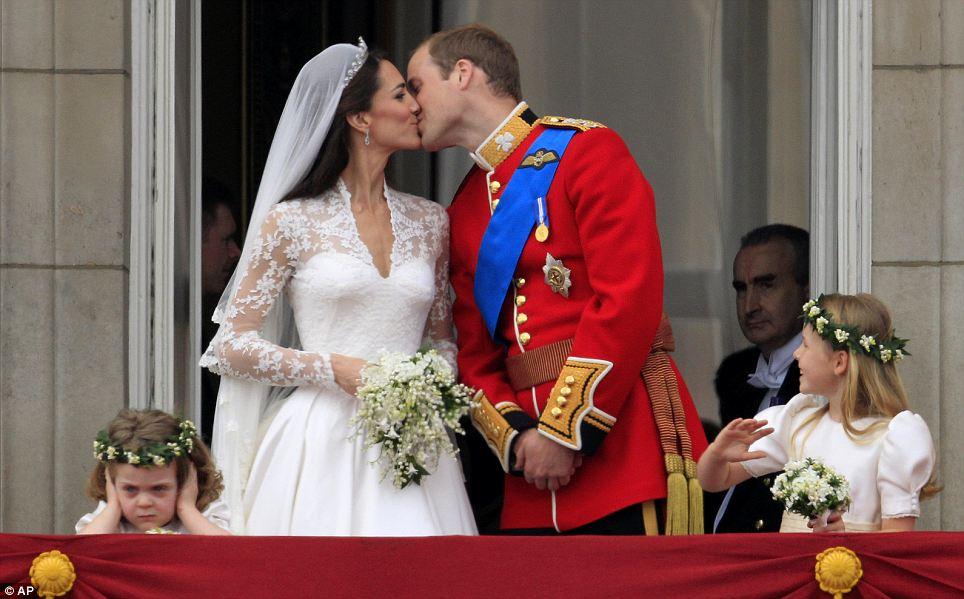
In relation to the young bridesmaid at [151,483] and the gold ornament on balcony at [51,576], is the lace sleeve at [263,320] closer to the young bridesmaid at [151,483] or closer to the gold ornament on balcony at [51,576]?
the young bridesmaid at [151,483]

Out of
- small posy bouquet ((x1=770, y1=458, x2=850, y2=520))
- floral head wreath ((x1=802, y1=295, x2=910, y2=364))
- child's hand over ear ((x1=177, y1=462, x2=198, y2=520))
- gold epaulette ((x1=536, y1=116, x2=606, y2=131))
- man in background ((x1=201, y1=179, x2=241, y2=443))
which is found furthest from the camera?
man in background ((x1=201, y1=179, x2=241, y2=443))

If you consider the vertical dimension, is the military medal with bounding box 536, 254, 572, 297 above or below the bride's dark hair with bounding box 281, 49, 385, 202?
below

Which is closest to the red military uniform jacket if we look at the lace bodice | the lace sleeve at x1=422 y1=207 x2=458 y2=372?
the lace sleeve at x1=422 y1=207 x2=458 y2=372

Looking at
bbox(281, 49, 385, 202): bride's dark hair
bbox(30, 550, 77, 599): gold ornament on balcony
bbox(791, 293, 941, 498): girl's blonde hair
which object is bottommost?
bbox(30, 550, 77, 599): gold ornament on balcony

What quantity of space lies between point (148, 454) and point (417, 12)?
9.17 ft

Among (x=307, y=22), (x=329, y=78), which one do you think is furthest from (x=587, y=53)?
(x=329, y=78)

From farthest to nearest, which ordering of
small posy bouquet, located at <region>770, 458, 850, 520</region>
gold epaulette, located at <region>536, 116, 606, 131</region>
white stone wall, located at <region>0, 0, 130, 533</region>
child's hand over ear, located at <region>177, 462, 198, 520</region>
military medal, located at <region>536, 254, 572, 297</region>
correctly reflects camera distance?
Result: 1. white stone wall, located at <region>0, 0, 130, 533</region>
2. gold epaulette, located at <region>536, 116, 606, 131</region>
3. military medal, located at <region>536, 254, 572, 297</region>
4. child's hand over ear, located at <region>177, 462, 198, 520</region>
5. small posy bouquet, located at <region>770, 458, 850, 520</region>

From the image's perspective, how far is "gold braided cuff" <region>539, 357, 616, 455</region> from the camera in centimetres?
455

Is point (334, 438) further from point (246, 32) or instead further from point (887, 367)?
point (246, 32)

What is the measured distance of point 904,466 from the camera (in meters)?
4.34

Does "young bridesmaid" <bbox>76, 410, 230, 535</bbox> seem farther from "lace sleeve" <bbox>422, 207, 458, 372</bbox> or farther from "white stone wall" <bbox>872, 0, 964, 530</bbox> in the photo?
"white stone wall" <bbox>872, 0, 964, 530</bbox>

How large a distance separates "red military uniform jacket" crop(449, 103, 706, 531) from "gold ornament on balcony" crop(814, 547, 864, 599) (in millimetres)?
890

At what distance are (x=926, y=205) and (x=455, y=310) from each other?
1.60m

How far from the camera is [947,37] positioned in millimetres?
5559
